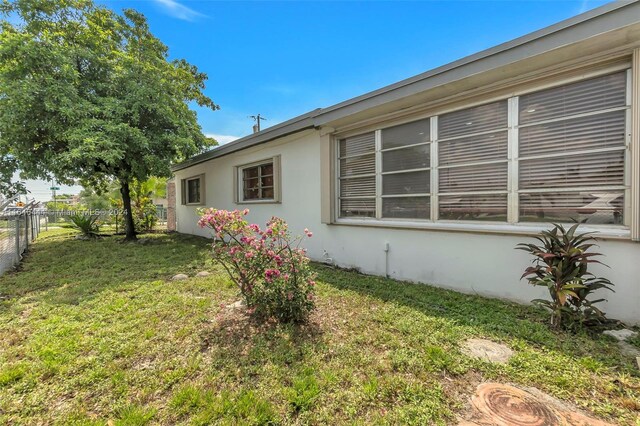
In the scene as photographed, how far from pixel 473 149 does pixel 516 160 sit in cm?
55

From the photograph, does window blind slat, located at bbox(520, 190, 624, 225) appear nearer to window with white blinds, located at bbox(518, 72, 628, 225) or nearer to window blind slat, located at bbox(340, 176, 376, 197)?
window with white blinds, located at bbox(518, 72, 628, 225)

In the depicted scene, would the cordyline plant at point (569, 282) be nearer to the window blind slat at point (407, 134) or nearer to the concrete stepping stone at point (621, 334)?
the concrete stepping stone at point (621, 334)

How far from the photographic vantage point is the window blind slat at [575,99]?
117 inches

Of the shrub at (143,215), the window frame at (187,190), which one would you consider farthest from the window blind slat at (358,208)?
the shrub at (143,215)

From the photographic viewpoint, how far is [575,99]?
10.5 ft

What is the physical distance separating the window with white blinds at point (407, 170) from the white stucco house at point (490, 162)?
0.7 inches

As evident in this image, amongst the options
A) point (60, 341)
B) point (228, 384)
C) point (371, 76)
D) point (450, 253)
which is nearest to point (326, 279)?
point (450, 253)

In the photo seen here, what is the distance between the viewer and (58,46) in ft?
22.7

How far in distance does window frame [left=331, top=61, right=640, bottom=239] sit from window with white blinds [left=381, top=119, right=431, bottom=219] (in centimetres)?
8

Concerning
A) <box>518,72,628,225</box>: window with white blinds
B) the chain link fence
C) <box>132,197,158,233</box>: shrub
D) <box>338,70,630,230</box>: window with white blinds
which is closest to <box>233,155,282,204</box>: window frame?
<box>338,70,630,230</box>: window with white blinds

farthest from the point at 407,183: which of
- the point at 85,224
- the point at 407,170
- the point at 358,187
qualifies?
the point at 85,224

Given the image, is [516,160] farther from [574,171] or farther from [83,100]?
[83,100]

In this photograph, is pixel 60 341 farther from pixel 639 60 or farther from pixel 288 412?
pixel 639 60

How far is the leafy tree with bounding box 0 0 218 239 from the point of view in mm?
6512
